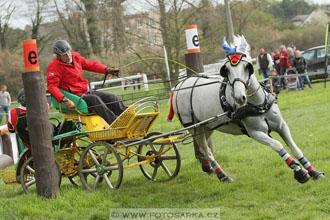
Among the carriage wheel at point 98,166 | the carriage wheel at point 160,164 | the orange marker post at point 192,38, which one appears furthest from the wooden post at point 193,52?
the carriage wheel at point 98,166

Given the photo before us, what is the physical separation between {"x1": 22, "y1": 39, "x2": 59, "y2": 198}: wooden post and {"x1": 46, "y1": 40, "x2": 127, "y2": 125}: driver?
46 centimetres

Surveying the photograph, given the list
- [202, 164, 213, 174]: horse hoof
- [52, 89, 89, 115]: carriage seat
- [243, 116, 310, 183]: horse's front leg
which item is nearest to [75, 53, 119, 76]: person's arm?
[52, 89, 89, 115]: carriage seat

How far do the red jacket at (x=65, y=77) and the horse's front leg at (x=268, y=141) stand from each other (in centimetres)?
271

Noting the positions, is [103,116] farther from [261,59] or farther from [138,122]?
[261,59]

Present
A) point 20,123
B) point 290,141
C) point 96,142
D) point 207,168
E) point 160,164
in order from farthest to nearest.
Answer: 1. point 160,164
2. point 207,168
3. point 20,123
4. point 96,142
5. point 290,141

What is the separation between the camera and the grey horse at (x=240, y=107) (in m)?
6.10

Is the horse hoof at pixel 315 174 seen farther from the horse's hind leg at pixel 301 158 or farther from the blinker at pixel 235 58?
the blinker at pixel 235 58

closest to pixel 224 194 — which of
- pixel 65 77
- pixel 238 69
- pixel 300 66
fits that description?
pixel 238 69

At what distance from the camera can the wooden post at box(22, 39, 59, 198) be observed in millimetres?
6660

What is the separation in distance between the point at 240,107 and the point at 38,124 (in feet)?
9.40

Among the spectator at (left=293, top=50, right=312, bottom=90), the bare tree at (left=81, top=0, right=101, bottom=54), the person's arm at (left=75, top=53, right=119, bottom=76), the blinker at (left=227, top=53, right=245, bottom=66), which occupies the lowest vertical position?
the spectator at (left=293, top=50, right=312, bottom=90)

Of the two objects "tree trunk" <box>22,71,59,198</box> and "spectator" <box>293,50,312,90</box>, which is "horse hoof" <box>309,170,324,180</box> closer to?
"tree trunk" <box>22,71,59,198</box>

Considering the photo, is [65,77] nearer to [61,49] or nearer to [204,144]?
[61,49]

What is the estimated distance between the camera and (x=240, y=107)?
636 centimetres
